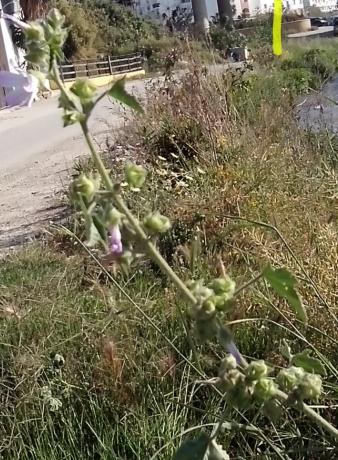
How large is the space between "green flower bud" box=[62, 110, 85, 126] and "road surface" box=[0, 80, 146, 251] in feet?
2.56

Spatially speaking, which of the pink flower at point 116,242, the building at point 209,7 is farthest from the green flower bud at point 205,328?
the building at point 209,7

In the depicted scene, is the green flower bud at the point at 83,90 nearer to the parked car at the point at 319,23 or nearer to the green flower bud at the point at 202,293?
the green flower bud at the point at 202,293

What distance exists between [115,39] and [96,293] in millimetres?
35694

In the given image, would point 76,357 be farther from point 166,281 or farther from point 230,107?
point 230,107

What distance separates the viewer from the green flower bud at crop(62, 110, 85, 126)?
809 mm

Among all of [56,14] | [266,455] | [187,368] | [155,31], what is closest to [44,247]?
[187,368]

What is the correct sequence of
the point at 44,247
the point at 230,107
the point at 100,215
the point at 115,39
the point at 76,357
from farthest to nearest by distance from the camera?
the point at 115,39, the point at 230,107, the point at 44,247, the point at 76,357, the point at 100,215

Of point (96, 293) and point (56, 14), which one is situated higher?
point (56, 14)

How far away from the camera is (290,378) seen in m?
0.91

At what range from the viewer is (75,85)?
84 centimetres

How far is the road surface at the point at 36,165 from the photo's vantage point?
5.85 m

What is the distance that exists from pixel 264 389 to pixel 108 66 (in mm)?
32222

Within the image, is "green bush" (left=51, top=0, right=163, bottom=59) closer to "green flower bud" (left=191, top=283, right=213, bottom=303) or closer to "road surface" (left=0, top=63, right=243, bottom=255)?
"road surface" (left=0, top=63, right=243, bottom=255)

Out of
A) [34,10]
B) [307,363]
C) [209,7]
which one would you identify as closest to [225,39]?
[34,10]
